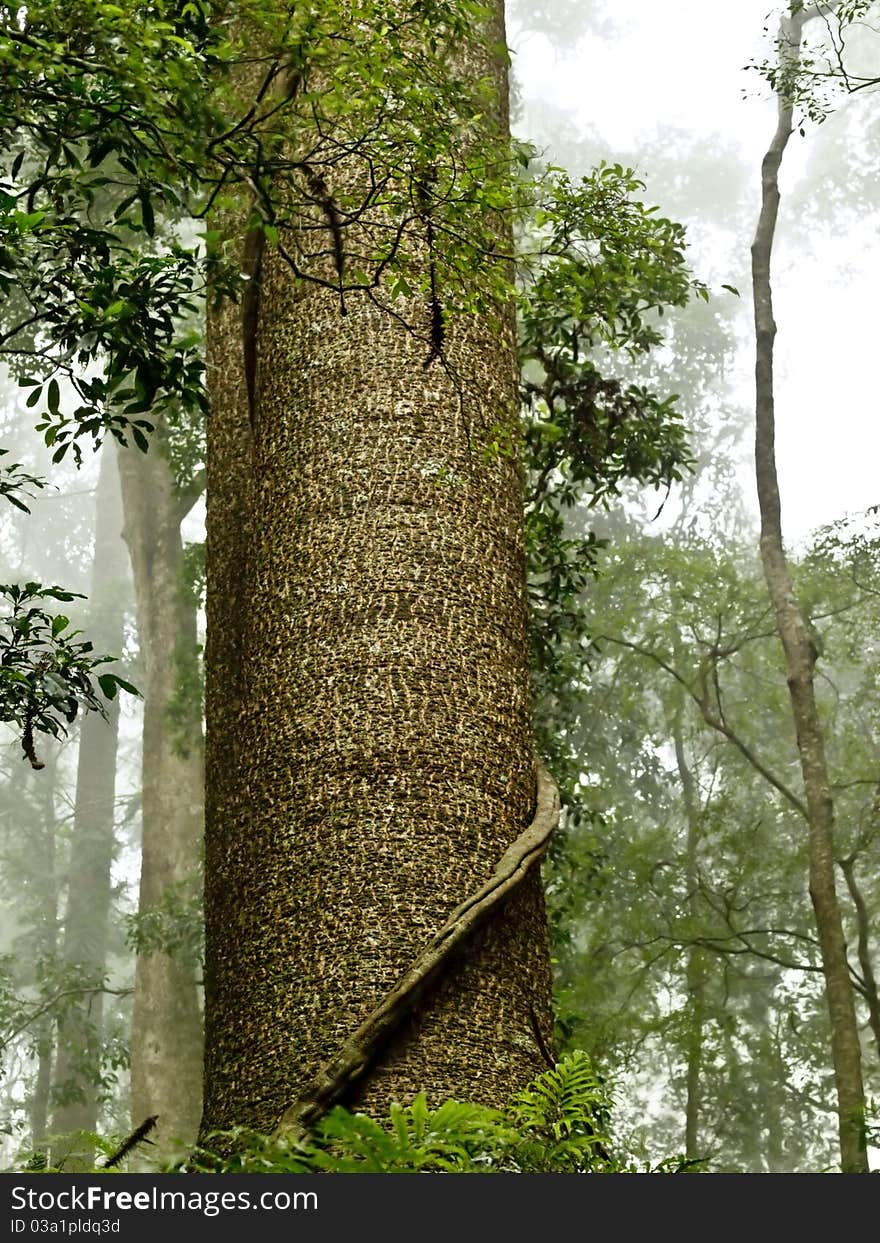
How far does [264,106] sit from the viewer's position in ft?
13.1

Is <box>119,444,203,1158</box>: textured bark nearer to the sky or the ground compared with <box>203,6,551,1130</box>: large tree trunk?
nearer to the sky

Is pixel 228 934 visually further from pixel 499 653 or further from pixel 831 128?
pixel 831 128

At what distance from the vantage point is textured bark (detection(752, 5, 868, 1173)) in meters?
11.5

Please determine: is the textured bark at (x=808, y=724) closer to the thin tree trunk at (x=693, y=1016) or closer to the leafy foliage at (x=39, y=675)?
the thin tree trunk at (x=693, y=1016)

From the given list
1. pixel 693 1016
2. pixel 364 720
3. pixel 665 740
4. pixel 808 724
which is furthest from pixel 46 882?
pixel 364 720

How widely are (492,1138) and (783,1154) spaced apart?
2067 centimetres

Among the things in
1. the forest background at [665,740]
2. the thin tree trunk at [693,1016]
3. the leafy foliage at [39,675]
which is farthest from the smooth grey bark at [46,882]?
the leafy foliage at [39,675]

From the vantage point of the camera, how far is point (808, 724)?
12039mm

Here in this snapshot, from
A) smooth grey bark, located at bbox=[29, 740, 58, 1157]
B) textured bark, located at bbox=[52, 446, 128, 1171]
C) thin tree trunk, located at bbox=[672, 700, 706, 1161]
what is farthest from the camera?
textured bark, located at bbox=[52, 446, 128, 1171]

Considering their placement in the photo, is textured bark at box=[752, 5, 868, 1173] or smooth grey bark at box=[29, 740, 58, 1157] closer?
textured bark at box=[752, 5, 868, 1173]

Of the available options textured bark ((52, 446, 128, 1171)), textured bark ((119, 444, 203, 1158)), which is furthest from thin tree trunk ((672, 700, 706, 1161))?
textured bark ((52, 446, 128, 1171))

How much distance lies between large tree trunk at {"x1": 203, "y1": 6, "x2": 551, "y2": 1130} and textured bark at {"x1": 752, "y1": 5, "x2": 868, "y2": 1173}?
720 cm

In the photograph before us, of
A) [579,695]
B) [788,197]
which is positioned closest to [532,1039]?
[579,695]

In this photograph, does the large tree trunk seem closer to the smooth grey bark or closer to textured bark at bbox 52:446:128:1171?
textured bark at bbox 52:446:128:1171
